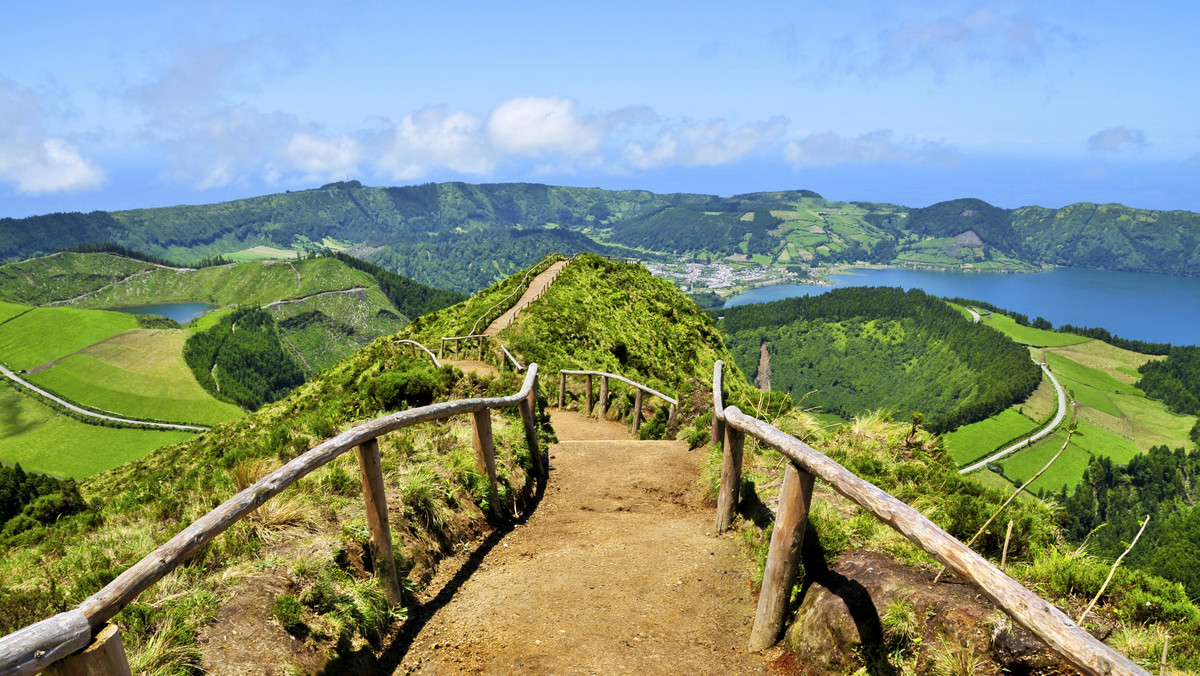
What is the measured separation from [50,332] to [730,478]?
22734cm

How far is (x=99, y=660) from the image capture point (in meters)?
3.10

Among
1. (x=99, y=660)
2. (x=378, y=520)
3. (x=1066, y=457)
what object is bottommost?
(x=1066, y=457)

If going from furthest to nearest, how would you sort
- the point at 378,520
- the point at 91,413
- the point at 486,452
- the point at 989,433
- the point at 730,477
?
the point at 989,433 < the point at 91,413 < the point at 486,452 < the point at 730,477 < the point at 378,520

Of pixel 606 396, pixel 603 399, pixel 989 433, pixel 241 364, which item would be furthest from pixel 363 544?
pixel 241 364

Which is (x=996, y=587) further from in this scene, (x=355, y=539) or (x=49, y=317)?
(x=49, y=317)

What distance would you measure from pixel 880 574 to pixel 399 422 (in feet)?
15.7

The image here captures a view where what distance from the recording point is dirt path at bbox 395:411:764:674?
5.39 m

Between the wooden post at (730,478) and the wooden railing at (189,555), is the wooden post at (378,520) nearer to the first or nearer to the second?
the wooden railing at (189,555)

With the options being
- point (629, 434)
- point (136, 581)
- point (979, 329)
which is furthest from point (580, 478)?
point (979, 329)

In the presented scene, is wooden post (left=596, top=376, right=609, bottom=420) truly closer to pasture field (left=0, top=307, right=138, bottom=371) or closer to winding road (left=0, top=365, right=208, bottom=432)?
winding road (left=0, top=365, right=208, bottom=432)

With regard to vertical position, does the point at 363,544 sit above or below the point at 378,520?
below

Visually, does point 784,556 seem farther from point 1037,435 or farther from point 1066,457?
point 1037,435

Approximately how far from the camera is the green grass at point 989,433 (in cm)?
13088

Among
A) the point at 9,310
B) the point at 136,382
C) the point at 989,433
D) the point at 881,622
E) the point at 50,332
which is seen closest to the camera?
the point at 881,622
